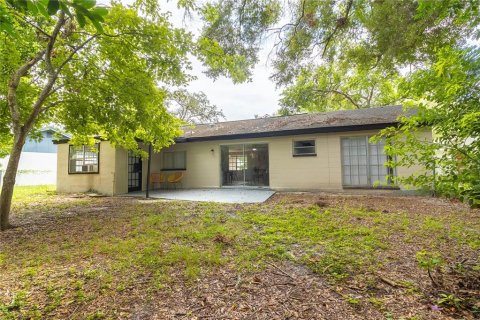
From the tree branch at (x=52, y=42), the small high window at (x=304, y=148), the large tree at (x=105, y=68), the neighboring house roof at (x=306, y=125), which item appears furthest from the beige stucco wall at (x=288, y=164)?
the tree branch at (x=52, y=42)

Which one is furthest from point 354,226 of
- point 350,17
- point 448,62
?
point 350,17

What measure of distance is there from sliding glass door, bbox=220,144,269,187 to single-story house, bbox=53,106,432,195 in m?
0.05

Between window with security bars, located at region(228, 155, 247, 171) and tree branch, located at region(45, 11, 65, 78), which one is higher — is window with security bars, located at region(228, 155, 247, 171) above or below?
below

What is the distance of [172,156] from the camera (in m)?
12.2

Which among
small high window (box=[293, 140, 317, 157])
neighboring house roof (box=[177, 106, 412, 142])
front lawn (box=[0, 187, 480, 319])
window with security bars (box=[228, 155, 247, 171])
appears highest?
neighboring house roof (box=[177, 106, 412, 142])

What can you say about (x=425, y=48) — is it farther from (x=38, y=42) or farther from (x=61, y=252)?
(x=38, y=42)

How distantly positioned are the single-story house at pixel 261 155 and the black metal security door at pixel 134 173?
0.15 ft

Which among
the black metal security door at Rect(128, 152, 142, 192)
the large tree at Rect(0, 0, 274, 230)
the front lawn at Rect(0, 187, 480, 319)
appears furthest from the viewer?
the black metal security door at Rect(128, 152, 142, 192)

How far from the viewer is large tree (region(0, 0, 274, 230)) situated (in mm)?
5168

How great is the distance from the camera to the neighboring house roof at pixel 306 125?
28.9 ft

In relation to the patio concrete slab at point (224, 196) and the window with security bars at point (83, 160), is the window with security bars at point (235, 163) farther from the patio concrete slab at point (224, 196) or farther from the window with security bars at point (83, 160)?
the window with security bars at point (83, 160)

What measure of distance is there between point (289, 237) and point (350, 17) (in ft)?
17.7


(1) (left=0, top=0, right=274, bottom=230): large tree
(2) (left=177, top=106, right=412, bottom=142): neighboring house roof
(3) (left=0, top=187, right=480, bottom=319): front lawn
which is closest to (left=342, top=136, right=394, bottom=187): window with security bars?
(2) (left=177, top=106, right=412, bottom=142): neighboring house roof

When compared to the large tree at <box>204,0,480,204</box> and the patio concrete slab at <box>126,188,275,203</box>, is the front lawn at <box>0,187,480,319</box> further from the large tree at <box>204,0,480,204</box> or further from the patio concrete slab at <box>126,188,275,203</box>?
the patio concrete slab at <box>126,188,275,203</box>
